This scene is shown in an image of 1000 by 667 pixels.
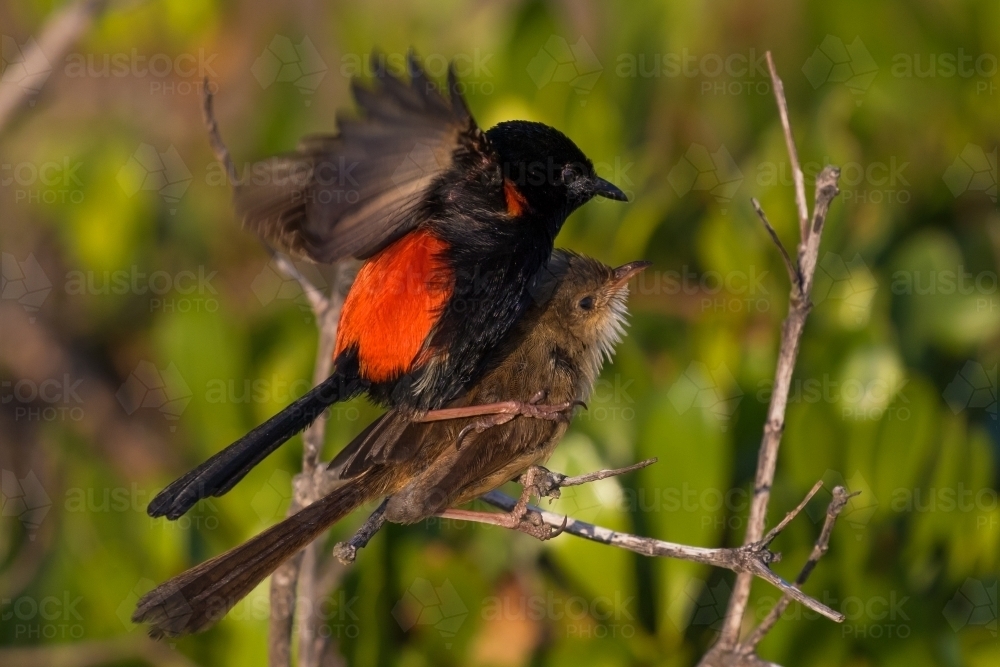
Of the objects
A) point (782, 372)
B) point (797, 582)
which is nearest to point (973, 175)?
point (782, 372)

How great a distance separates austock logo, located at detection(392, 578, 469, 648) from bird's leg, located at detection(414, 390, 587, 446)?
0.53 meters

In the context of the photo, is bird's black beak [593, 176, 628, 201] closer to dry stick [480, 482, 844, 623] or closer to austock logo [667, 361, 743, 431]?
austock logo [667, 361, 743, 431]

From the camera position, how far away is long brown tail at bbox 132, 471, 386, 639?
10.0ft

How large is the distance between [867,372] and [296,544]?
203 cm

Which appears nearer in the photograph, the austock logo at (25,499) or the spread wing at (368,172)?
the spread wing at (368,172)

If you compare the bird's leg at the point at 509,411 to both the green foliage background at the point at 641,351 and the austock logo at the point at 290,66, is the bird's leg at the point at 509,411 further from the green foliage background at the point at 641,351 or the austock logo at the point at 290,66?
the austock logo at the point at 290,66

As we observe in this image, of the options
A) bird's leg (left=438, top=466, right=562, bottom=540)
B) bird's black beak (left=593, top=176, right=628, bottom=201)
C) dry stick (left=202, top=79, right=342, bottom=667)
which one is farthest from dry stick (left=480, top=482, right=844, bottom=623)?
bird's black beak (left=593, top=176, right=628, bottom=201)

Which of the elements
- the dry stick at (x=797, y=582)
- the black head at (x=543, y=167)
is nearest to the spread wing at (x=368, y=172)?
the black head at (x=543, y=167)

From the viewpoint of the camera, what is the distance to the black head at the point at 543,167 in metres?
3.92

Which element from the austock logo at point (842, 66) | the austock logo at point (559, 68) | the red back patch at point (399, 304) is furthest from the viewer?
the austock logo at point (842, 66)

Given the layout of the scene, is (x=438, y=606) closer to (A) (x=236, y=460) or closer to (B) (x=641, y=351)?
(A) (x=236, y=460)

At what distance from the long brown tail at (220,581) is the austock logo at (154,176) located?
2.86 meters

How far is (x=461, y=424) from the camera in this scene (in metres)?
3.70

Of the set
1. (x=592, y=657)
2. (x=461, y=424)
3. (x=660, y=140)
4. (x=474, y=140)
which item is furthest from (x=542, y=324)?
(x=660, y=140)
